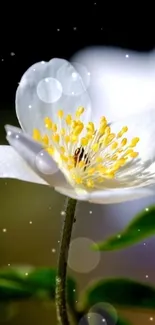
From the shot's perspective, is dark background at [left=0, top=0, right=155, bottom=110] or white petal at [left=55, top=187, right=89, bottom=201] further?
dark background at [left=0, top=0, right=155, bottom=110]

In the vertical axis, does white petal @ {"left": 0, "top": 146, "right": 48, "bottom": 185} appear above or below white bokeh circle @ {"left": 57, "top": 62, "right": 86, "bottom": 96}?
below

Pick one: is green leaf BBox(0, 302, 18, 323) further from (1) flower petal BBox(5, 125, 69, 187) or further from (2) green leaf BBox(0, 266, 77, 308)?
(1) flower petal BBox(5, 125, 69, 187)

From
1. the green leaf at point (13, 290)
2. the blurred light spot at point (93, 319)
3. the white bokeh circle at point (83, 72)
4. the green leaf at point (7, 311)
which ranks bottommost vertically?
the green leaf at point (7, 311)

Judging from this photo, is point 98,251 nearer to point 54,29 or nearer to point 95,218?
point 95,218

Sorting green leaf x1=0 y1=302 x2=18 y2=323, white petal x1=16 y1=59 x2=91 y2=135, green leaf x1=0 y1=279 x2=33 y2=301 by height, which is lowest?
green leaf x1=0 y1=302 x2=18 y2=323

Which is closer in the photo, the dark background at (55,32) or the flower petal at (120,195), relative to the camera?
the flower petal at (120,195)

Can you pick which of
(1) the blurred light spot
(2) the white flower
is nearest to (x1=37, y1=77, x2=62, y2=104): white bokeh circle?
(2) the white flower

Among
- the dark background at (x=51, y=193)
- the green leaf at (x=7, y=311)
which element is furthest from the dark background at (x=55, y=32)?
the green leaf at (x=7, y=311)

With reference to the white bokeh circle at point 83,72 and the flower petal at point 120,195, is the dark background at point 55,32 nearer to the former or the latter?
the white bokeh circle at point 83,72
